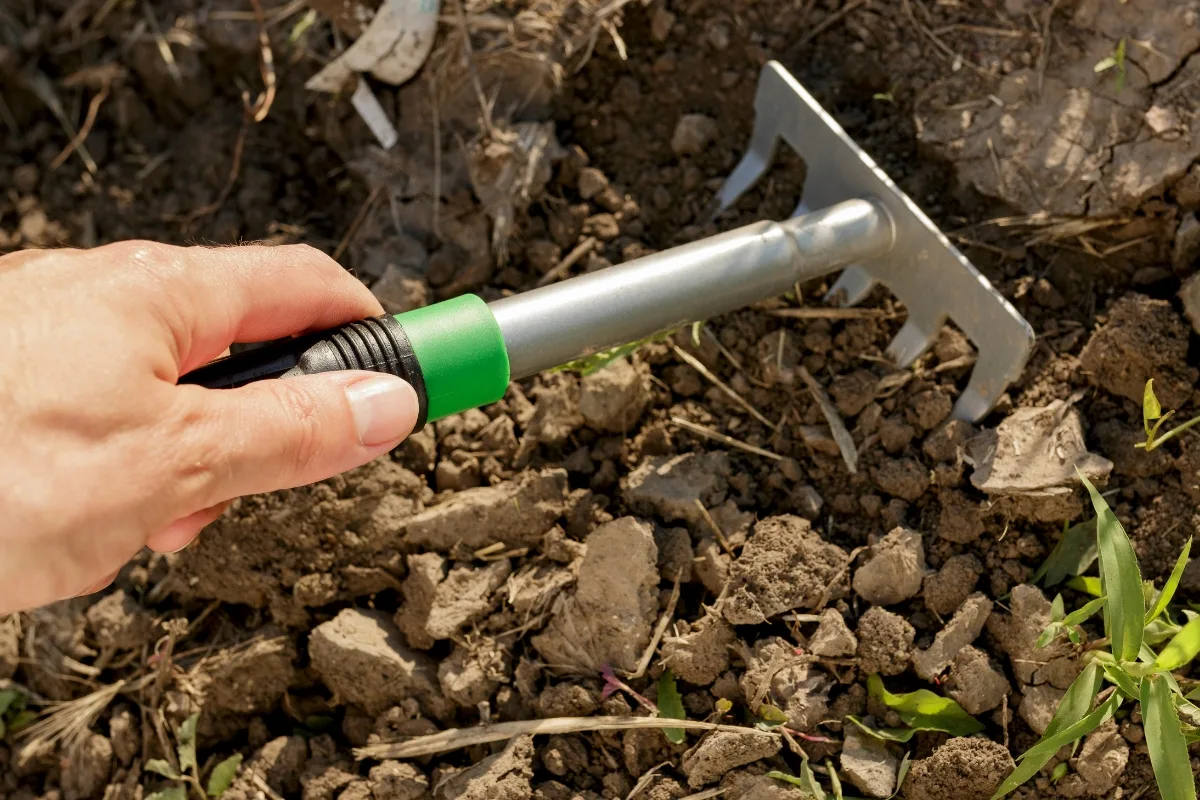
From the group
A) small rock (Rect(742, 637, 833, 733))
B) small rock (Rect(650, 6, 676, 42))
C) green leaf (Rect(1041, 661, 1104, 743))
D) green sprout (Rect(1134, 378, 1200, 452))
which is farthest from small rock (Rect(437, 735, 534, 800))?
small rock (Rect(650, 6, 676, 42))

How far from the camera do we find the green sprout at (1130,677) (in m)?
1.62

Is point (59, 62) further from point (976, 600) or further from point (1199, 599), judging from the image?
point (1199, 599)

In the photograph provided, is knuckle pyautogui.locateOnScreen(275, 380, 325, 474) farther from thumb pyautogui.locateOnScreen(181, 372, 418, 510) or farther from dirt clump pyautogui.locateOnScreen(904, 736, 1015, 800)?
dirt clump pyautogui.locateOnScreen(904, 736, 1015, 800)

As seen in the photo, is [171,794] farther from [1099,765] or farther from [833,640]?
[1099,765]

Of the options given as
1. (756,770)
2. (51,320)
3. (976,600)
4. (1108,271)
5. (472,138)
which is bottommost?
(756,770)

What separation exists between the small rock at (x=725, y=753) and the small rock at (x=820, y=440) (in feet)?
1.81

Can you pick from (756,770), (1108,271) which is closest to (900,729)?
(756,770)

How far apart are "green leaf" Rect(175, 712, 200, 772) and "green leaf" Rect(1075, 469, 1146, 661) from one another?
1.62 m

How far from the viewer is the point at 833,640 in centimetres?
186

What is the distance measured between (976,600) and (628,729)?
639 mm

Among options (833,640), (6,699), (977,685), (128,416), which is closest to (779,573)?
(833,640)

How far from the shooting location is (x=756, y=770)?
5.97 ft

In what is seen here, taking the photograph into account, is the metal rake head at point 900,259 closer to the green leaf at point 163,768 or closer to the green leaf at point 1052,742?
the green leaf at point 1052,742

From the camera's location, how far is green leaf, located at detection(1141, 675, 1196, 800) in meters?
1.60
